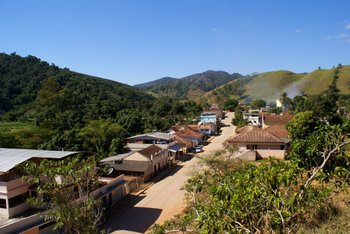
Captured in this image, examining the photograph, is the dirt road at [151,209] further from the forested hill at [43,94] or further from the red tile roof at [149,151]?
the forested hill at [43,94]

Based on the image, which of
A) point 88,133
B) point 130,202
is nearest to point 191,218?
point 130,202

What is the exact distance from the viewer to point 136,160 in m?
31.4

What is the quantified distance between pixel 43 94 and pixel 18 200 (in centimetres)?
3906

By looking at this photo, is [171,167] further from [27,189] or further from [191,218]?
[191,218]

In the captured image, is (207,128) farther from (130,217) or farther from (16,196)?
(16,196)

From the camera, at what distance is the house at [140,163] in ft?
98.2

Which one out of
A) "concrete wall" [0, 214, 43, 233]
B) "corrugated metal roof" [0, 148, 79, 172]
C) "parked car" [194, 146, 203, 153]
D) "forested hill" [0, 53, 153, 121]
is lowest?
"parked car" [194, 146, 203, 153]

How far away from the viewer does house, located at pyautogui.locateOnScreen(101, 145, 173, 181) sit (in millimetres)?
29938

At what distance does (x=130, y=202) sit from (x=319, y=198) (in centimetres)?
1979

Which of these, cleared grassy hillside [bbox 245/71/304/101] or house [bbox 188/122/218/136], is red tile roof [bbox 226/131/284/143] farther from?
cleared grassy hillside [bbox 245/71/304/101]

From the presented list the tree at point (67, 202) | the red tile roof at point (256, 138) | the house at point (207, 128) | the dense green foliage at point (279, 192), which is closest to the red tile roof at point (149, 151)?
the red tile roof at point (256, 138)

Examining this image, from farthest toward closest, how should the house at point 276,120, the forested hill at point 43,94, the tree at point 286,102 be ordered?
1. the tree at point 286,102
2. the house at point 276,120
3. the forested hill at point 43,94

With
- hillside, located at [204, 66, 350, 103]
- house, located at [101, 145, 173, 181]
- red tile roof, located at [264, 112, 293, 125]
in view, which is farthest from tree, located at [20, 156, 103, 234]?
hillside, located at [204, 66, 350, 103]

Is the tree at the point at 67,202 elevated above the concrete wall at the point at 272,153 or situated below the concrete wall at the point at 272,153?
above
